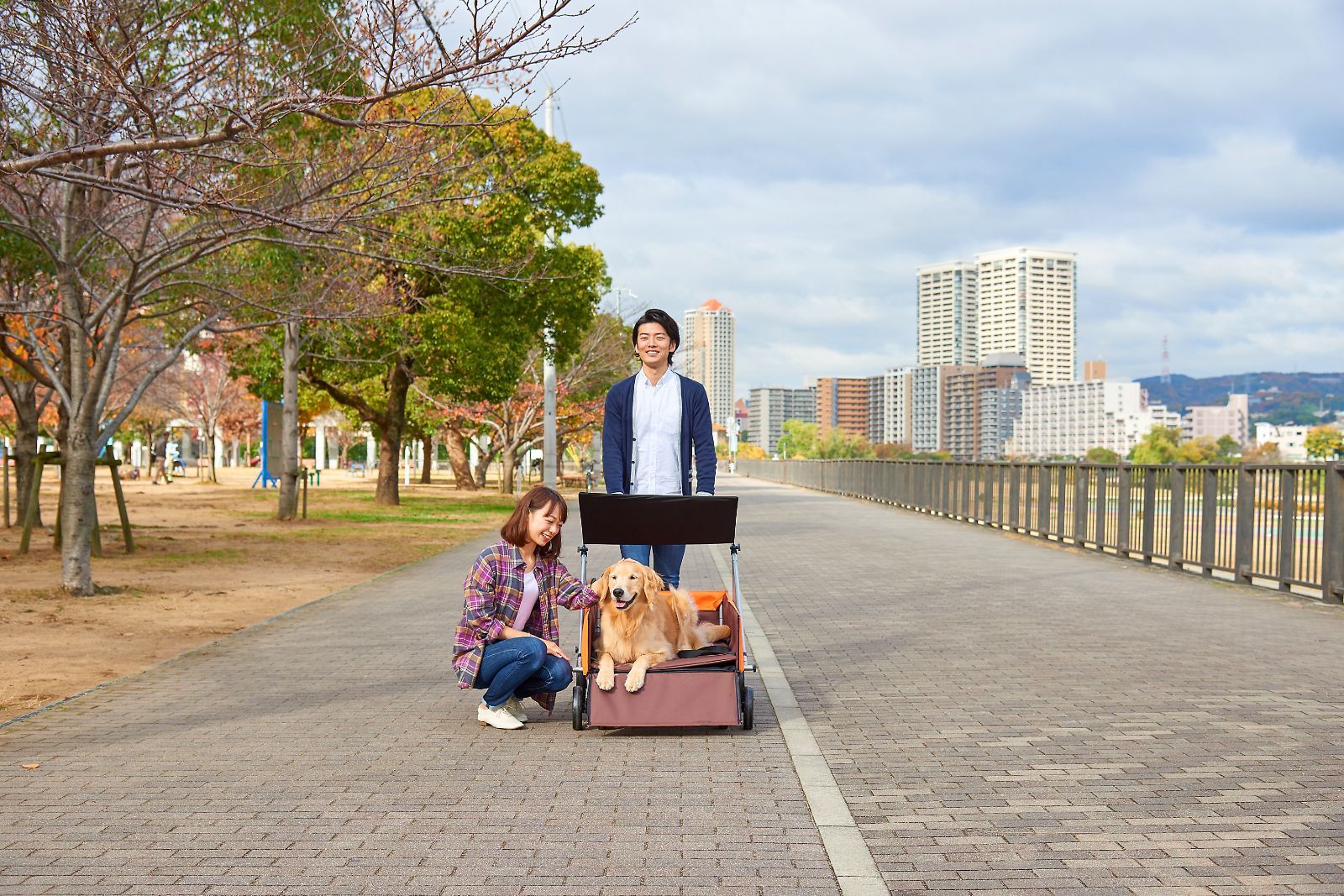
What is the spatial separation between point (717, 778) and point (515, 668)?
52.0 inches

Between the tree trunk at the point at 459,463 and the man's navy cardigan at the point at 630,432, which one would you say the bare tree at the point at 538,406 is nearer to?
the tree trunk at the point at 459,463

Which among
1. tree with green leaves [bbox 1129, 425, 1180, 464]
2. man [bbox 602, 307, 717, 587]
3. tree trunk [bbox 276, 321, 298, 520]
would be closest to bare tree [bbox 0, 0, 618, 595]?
man [bbox 602, 307, 717, 587]

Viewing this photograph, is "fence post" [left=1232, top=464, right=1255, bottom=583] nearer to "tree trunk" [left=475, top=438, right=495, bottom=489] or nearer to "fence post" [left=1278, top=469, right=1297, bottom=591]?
"fence post" [left=1278, top=469, right=1297, bottom=591]

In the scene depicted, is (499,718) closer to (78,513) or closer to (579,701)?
(579,701)

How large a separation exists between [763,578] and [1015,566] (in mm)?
3689

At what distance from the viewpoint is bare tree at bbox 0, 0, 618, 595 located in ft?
23.1

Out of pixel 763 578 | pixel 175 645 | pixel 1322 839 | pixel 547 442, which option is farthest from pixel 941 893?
pixel 547 442

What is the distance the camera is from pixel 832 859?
A: 4.19m

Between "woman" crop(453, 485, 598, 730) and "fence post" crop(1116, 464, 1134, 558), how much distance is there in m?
12.1

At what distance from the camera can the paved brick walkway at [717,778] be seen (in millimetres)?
4082

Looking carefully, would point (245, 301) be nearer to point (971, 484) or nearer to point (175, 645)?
point (175, 645)

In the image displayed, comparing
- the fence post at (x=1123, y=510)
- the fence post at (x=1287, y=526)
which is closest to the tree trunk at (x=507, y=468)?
the fence post at (x=1123, y=510)

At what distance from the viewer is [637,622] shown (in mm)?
6102

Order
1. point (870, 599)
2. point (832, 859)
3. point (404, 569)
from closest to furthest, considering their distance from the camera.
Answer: point (832, 859)
point (870, 599)
point (404, 569)
